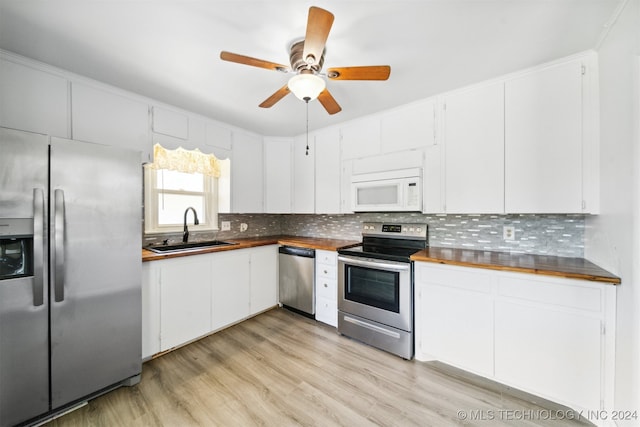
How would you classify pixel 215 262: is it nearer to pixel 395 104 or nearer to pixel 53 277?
pixel 53 277

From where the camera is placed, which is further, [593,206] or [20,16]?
[593,206]

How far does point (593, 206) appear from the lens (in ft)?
5.39

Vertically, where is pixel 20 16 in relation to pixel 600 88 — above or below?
above

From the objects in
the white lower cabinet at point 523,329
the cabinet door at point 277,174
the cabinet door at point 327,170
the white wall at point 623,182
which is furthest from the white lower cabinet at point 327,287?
the white wall at point 623,182

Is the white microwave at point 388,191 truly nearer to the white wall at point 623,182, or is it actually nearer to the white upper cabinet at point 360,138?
the white upper cabinet at point 360,138

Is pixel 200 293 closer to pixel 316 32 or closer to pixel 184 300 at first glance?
pixel 184 300

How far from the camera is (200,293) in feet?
7.82

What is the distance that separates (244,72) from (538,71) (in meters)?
2.17

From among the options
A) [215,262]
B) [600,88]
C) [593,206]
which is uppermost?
[600,88]

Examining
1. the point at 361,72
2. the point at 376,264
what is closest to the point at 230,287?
the point at 376,264

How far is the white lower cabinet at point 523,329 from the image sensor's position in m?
1.43

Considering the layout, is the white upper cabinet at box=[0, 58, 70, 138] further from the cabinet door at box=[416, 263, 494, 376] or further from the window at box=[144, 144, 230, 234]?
the cabinet door at box=[416, 263, 494, 376]

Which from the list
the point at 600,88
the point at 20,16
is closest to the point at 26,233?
the point at 20,16

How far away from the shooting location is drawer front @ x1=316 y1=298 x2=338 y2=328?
105 inches
